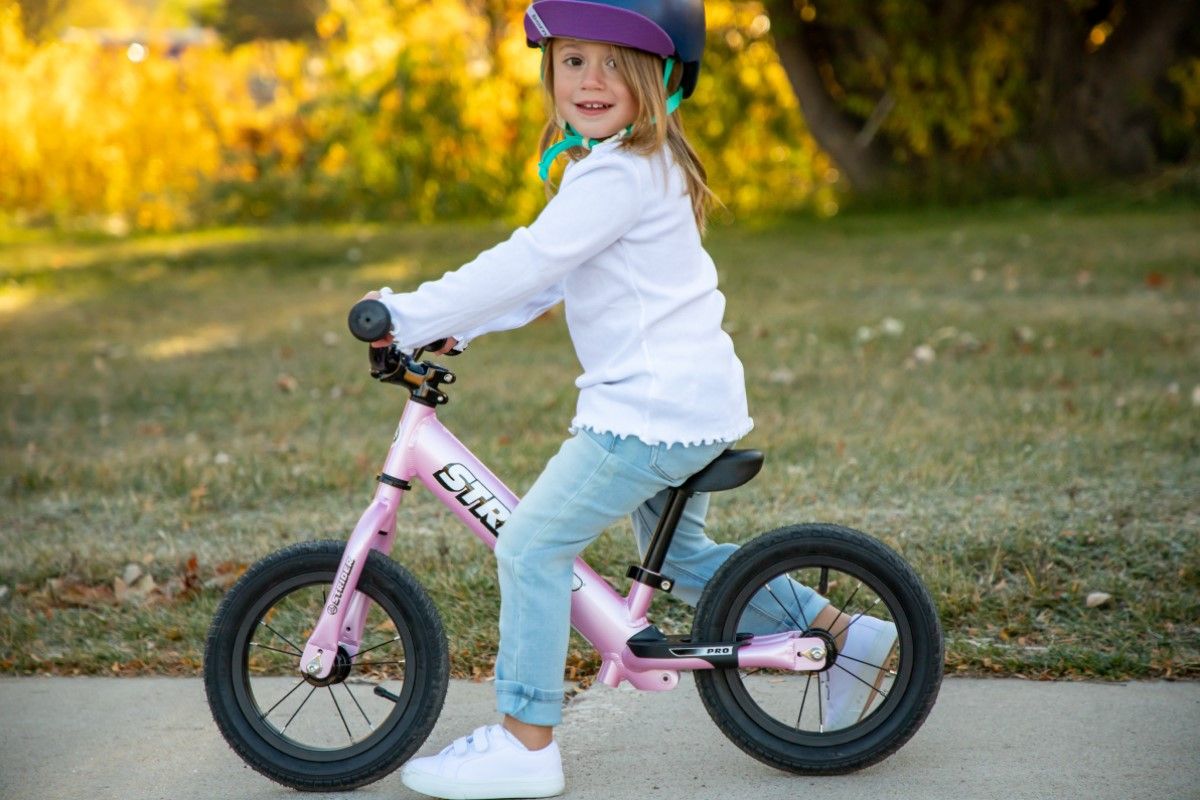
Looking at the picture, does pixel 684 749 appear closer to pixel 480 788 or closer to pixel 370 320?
pixel 480 788

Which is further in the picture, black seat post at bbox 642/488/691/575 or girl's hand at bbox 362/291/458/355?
black seat post at bbox 642/488/691/575

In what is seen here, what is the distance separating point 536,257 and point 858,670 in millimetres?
1103

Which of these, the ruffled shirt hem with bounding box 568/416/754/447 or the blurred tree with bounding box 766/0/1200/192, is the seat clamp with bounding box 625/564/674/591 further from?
the blurred tree with bounding box 766/0/1200/192

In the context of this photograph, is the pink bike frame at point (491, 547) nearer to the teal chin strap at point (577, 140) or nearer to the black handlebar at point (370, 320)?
the black handlebar at point (370, 320)

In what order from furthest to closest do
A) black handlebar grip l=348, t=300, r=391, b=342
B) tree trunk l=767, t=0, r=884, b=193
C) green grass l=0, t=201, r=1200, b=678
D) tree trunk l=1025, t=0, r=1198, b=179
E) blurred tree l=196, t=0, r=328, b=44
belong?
blurred tree l=196, t=0, r=328, b=44 → tree trunk l=767, t=0, r=884, b=193 → tree trunk l=1025, t=0, r=1198, b=179 → green grass l=0, t=201, r=1200, b=678 → black handlebar grip l=348, t=300, r=391, b=342

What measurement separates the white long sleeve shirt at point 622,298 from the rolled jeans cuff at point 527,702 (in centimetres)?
53

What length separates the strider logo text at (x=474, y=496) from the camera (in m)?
2.98

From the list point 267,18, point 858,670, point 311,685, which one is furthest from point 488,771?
point 267,18

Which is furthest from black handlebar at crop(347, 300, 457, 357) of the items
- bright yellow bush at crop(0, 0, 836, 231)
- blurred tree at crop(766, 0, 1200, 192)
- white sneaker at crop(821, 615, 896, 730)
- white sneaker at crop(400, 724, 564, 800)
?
bright yellow bush at crop(0, 0, 836, 231)

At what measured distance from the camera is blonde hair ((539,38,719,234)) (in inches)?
112

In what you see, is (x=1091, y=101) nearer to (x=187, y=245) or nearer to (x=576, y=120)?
(x=187, y=245)

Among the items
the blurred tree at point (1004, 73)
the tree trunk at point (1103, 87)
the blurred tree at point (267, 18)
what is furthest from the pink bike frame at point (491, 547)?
the blurred tree at point (267, 18)

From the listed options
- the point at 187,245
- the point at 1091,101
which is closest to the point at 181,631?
the point at 187,245

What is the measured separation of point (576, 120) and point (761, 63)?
466 inches
